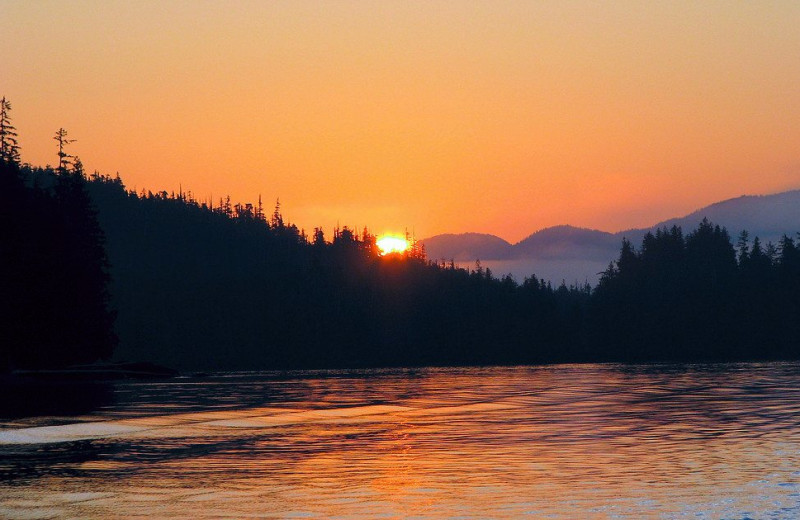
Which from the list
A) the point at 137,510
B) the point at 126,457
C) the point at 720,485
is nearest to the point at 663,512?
the point at 720,485

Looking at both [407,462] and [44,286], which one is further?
[44,286]

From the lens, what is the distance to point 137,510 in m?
20.9

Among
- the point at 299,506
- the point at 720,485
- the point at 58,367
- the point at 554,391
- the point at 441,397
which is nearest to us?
the point at 299,506

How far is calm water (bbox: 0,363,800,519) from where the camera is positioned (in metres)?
21.1

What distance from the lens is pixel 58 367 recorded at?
343 ft

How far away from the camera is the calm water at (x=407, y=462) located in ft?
69.1

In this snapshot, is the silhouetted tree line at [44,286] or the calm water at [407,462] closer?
the calm water at [407,462]

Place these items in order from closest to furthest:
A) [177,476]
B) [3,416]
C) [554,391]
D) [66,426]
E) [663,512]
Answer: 1. [663,512]
2. [177,476]
3. [66,426]
4. [3,416]
5. [554,391]

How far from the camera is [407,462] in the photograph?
2872cm

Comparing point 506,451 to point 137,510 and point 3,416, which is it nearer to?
point 137,510

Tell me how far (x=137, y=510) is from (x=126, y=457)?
33.5 feet

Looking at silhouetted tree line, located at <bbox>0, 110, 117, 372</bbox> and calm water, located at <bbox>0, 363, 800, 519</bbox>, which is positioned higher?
silhouetted tree line, located at <bbox>0, 110, 117, 372</bbox>

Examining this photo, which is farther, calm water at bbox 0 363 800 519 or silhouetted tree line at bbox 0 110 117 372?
silhouetted tree line at bbox 0 110 117 372

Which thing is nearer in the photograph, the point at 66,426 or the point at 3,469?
the point at 3,469
